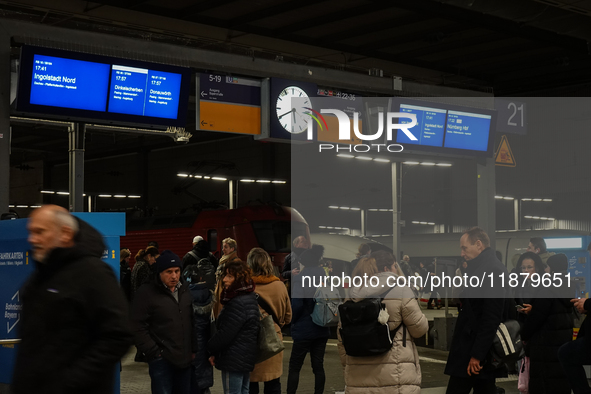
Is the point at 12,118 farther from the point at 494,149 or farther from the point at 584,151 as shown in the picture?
the point at 584,151

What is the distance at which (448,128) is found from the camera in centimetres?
1262

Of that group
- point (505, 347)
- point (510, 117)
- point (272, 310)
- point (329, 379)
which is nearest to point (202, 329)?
point (272, 310)

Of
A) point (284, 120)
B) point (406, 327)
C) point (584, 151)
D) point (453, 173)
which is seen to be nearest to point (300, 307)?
point (406, 327)

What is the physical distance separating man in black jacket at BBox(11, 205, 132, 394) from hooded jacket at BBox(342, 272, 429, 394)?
2711 mm

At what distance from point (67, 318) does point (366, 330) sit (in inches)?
110

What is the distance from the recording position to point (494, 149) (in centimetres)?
1337

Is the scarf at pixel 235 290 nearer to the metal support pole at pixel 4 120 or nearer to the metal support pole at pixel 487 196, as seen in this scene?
the metal support pole at pixel 4 120

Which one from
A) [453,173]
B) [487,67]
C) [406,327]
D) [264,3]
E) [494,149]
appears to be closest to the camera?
[406,327]

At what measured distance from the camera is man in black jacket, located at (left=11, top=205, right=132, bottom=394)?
287 cm

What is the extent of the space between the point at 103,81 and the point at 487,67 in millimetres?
16582

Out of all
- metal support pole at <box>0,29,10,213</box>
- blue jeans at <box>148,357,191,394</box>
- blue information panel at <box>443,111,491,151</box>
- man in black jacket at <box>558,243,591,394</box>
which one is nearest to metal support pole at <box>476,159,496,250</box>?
blue information panel at <box>443,111,491,151</box>

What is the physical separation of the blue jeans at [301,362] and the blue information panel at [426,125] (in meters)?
5.03

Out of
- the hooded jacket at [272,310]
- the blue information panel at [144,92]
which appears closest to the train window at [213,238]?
the blue information panel at [144,92]

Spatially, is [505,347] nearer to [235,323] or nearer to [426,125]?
[235,323]
